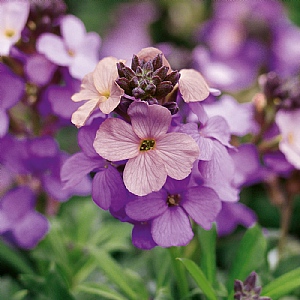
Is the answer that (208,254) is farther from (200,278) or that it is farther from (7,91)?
(7,91)

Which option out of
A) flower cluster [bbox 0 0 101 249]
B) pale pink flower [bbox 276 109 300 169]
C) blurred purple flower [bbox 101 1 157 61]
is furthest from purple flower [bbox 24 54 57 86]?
blurred purple flower [bbox 101 1 157 61]

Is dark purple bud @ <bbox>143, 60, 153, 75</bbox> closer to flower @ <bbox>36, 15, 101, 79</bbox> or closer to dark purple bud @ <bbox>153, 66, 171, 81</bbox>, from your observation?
dark purple bud @ <bbox>153, 66, 171, 81</bbox>

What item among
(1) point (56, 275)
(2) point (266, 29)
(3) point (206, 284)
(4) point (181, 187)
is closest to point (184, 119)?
(4) point (181, 187)

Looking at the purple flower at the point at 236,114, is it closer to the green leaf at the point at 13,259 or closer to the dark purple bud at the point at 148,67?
the dark purple bud at the point at 148,67

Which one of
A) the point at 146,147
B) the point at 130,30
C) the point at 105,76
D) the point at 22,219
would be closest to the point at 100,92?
the point at 105,76

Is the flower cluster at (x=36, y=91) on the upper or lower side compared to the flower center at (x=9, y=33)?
lower

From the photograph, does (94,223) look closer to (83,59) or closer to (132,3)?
(83,59)

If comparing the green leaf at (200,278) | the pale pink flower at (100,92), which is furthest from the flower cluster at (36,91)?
the green leaf at (200,278)
